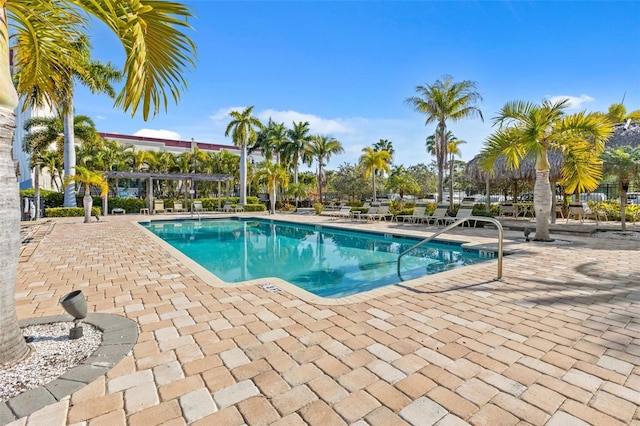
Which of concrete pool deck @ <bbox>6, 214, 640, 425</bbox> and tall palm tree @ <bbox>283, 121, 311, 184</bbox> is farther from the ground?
tall palm tree @ <bbox>283, 121, 311, 184</bbox>

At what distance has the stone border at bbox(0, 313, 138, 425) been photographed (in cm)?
203

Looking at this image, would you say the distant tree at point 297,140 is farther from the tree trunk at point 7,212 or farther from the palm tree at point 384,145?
the tree trunk at point 7,212

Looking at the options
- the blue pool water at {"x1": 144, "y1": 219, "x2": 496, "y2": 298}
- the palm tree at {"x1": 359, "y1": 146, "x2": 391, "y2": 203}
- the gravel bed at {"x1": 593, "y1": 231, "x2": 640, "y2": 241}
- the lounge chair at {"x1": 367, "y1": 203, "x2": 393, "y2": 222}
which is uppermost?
the palm tree at {"x1": 359, "y1": 146, "x2": 391, "y2": 203}

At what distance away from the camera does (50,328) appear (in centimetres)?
321

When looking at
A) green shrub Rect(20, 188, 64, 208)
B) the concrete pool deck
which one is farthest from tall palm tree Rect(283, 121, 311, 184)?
the concrete pool deck

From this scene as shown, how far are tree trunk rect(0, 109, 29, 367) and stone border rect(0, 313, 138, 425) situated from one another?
52 centimetres

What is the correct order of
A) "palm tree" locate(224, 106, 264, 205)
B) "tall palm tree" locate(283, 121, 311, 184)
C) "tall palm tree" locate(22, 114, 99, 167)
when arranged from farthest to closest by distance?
"tall palm tree" locate(283, 121, 311, 184)
"palm tree" locate(224, 106, 264, 205)
"tall palm tree" locate(22, 114, 99, 167)

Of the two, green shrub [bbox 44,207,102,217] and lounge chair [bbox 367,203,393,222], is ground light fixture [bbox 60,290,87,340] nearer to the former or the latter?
lounge chair [bbox 367,203,393,222]

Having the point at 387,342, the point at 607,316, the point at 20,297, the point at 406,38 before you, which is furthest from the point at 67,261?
the point at 406,38

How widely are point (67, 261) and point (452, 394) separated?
7704 millimetres

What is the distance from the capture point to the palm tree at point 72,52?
2.24 meters

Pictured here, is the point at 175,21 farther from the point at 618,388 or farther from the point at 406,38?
the point at 406,38

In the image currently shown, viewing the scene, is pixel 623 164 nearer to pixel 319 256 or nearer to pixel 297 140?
pixel 319 256

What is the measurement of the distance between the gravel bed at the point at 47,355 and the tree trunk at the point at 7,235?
0.14 m
